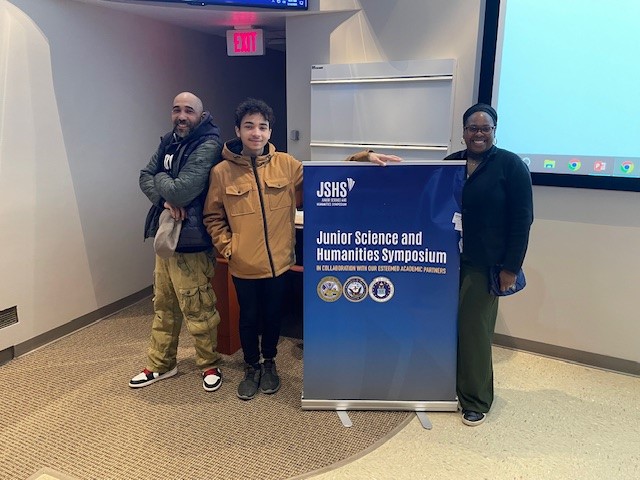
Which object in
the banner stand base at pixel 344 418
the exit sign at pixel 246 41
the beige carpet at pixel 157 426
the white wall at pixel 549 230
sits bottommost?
the beige carpet at pixel 157 426

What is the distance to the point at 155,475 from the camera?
2.04 metres

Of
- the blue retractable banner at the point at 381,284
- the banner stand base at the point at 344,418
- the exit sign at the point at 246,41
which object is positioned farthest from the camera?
the exit sign at the point at 246,41

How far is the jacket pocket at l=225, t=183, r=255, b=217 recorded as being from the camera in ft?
7.74

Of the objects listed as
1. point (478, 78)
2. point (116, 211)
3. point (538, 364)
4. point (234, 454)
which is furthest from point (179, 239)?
point (538, 364)

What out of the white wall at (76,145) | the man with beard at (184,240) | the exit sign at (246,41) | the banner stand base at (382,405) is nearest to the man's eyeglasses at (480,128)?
the man with beard at (184,240)

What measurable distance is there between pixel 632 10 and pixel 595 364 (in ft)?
6.65

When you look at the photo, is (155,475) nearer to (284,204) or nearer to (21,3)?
(284,204)

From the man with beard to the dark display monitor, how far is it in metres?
1.76

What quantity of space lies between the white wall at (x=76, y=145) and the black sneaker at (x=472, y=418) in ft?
8.74

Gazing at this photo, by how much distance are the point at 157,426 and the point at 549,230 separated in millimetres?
2471

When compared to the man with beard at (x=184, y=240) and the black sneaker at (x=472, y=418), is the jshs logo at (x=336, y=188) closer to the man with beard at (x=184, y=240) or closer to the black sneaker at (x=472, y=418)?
the man with beard at (x=184, y=240)

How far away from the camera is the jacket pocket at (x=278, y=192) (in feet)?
7.84

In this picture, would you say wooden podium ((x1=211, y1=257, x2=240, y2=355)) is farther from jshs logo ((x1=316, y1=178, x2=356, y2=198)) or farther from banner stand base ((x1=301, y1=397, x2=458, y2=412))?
jshs logo ((x1=316, y1=178, x2=356, y2=198))

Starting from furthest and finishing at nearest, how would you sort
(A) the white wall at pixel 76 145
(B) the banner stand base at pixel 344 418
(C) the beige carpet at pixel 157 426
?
(A) the white wall at pixel 76 145, (B) the banner stand base at pixel 344 418, (C) the beige carpet at pixel 157 426
